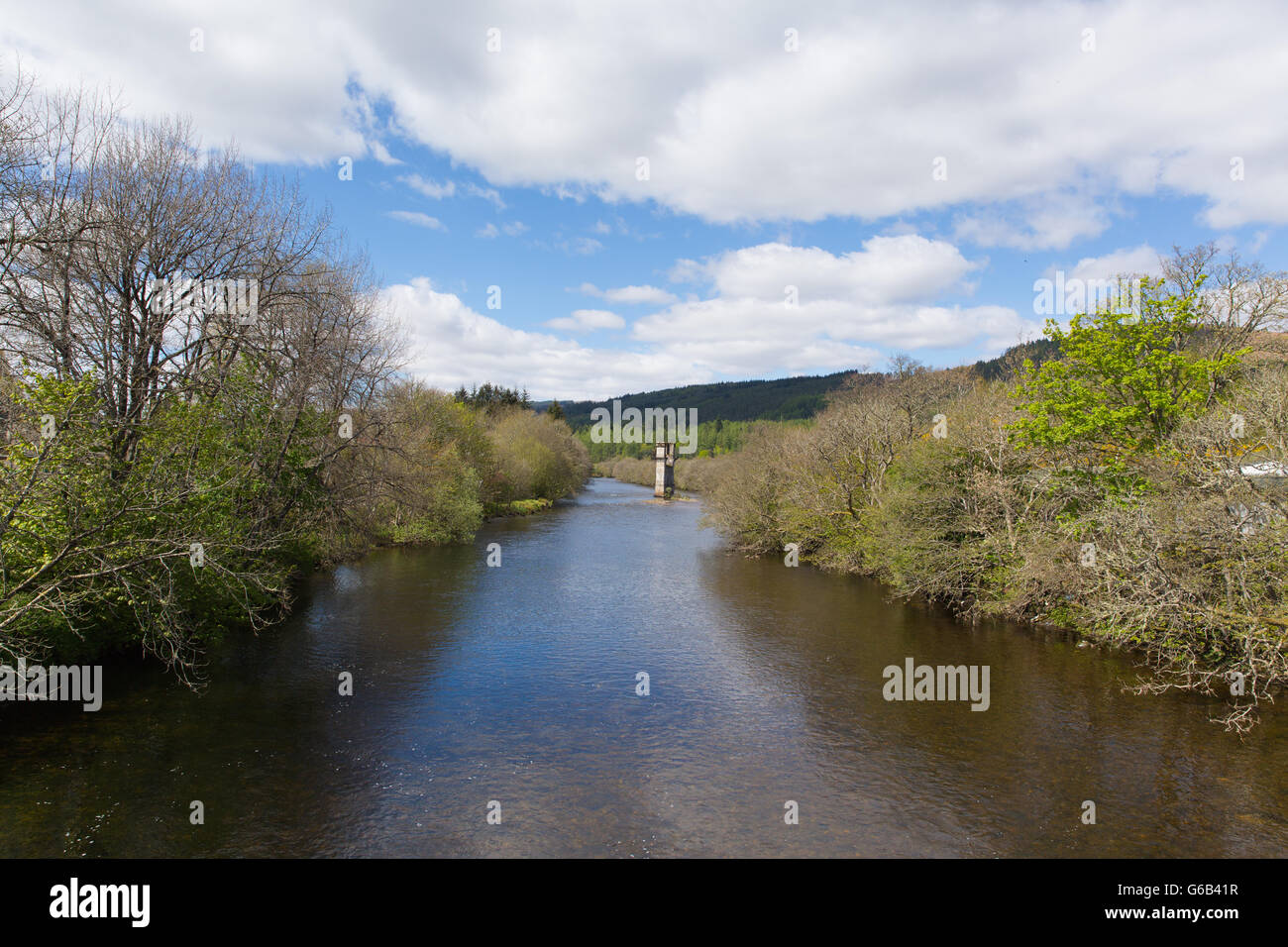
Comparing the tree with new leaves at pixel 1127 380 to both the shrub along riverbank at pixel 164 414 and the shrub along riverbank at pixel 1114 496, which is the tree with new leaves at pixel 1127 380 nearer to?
the shrub along riverbank at pixel 1114 496

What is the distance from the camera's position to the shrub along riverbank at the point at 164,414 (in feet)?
33.9

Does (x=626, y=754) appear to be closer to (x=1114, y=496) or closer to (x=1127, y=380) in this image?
(x=1114, y=496)

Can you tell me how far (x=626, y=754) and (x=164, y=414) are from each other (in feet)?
42.5

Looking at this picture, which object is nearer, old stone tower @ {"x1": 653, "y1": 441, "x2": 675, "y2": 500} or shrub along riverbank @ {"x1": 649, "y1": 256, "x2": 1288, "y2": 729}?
shrub along riverbank @ {"x1": 649, "y1": 256, "x2": 1288, "y2": 729}

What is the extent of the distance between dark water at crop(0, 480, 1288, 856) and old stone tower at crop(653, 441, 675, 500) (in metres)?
60.1

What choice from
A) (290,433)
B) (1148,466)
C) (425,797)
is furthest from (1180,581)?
(290,433)

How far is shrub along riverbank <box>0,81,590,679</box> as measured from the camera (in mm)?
10344

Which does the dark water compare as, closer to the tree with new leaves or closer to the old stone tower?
the tree with new leaves

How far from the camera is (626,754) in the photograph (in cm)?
1184

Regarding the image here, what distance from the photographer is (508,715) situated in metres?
13.5

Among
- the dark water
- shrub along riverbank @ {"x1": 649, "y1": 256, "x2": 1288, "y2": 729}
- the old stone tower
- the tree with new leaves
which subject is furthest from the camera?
the old stone tower

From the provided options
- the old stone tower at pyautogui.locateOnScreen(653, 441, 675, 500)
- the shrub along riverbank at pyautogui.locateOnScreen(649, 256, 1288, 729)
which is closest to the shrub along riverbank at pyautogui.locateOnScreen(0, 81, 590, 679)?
the shrub along riverbank at pyautogui.locateOnScreen(649, 256, 1288, 729)

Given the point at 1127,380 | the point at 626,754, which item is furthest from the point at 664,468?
the point at 626,754
